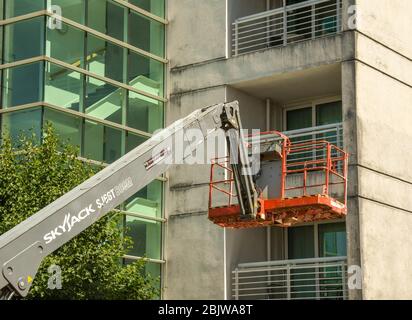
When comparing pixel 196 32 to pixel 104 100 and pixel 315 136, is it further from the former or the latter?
pixel 315 136

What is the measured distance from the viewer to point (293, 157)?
28.8 m

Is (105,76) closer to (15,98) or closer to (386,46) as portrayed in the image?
(15,98)

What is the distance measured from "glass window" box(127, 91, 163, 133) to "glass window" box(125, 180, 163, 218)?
5.21ft

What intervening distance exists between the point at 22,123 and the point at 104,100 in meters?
2.63

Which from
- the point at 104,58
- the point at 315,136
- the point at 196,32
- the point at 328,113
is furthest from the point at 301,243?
the point at 104,58

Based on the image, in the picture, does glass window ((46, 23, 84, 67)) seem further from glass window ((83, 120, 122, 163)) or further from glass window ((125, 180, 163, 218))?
glass window ((125, 180, 163, 218))

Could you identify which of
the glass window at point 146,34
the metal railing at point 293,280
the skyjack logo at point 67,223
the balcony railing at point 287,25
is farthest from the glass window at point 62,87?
the skyjack logo at point 67,223

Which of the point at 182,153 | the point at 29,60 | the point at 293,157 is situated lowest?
the point at 182,153

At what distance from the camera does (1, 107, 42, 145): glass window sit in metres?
25.5

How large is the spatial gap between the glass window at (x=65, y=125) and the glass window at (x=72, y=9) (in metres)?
2.66

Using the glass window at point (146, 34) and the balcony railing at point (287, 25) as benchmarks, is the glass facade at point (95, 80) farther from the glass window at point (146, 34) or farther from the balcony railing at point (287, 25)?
the balcony railing at point (287, 25)

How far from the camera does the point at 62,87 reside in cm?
2630
